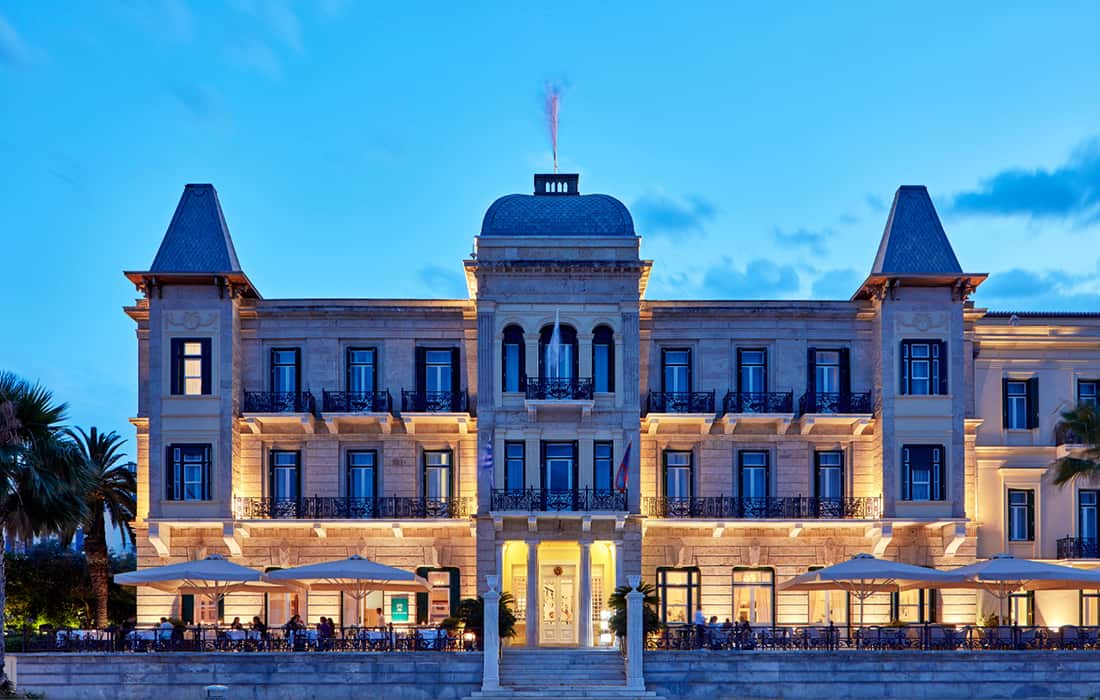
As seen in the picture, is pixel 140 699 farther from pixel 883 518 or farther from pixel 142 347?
pixel 883 518

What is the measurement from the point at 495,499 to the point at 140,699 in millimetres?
11864

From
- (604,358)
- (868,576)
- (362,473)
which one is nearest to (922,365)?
(868,576)

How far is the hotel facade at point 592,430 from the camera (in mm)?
46094

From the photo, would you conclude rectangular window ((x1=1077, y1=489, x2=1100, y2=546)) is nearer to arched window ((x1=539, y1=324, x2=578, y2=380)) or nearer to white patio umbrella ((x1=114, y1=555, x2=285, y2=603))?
arched window ((x1=539, y1=324, x2=578, y2=380))

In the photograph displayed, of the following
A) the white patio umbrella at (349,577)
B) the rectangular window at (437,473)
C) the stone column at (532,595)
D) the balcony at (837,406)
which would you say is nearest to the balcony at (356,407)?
Result: the rectangular window at (437,473)

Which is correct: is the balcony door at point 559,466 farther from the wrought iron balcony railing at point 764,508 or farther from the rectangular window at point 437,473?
the rectangular window at point 437,473

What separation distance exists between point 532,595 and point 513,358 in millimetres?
7200

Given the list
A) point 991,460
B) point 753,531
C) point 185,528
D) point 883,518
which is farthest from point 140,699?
point 991,460

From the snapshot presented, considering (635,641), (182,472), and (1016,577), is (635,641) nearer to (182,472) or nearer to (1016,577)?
(1016,577)

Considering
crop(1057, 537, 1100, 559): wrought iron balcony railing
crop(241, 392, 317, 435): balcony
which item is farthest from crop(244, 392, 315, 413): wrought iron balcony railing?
crop(1057, 537, 1100, 559): wrought iron balcony railing

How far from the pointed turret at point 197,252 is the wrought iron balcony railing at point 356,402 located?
171 inches

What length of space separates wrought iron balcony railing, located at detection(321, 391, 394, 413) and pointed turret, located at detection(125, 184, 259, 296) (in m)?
4.34

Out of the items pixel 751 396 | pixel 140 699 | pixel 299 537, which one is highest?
pixel 751 396

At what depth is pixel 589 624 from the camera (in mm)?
45125
